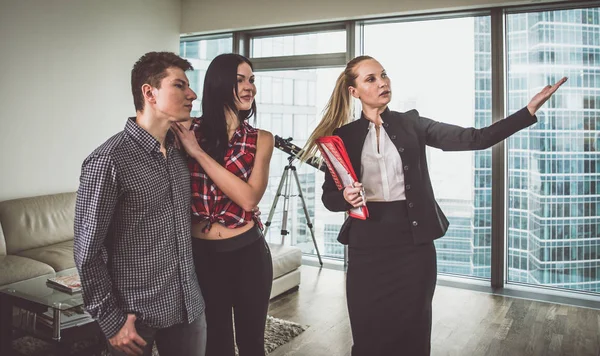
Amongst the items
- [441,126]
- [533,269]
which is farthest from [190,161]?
[533,269]

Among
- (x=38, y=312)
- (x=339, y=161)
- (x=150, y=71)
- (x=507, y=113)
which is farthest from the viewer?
(x=507, y=113)

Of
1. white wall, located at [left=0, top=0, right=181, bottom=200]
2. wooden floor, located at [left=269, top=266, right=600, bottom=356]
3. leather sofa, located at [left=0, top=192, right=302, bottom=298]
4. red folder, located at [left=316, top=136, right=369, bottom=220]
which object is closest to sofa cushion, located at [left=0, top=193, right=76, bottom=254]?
leather sofa, located at [left=0, top=192, right=302, bottom=298]

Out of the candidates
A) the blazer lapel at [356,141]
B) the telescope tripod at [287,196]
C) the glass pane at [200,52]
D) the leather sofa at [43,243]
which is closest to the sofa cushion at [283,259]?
the leather sofa at [43,243]

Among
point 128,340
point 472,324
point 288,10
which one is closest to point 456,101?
point 288,10

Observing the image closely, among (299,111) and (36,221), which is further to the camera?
(299,111)

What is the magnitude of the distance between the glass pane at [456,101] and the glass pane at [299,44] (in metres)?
0.62

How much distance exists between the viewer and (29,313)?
252 cm

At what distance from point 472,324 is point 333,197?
6.61 ft

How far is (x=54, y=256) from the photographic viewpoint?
343 cm

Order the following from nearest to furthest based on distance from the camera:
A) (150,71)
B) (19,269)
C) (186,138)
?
(150,71) < (186,138) < (19,269)

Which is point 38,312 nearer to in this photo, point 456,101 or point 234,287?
Answer: point 234,287

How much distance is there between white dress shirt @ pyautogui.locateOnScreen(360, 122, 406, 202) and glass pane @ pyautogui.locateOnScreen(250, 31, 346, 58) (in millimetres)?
3188

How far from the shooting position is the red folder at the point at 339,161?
5.47 ft

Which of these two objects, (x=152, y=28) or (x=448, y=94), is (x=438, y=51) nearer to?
(x=448, y=94)
